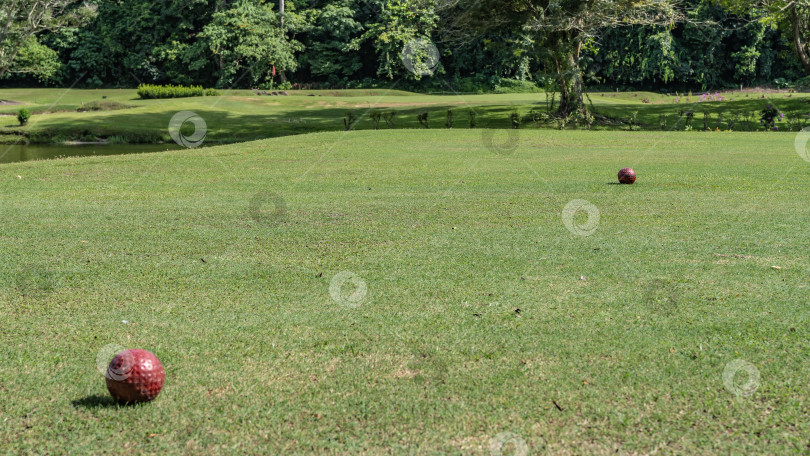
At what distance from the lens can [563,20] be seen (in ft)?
110

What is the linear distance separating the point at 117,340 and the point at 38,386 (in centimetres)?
93

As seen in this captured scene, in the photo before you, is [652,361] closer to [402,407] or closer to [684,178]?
[402,407]

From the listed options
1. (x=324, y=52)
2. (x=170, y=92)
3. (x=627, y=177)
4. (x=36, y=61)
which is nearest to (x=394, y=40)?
(x=324, y=52)

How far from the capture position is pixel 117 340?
240 inches

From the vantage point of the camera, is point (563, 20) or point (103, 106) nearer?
point (563, 20)

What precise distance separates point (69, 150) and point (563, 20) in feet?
80.2

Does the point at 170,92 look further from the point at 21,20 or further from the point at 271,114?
the point at 271,114

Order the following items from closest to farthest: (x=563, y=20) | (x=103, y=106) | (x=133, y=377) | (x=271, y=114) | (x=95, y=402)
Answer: (x=133, y=377) < (x=95, y=402) < (x=563, y=20) < (x=271, y=114) < (x=103, y=106)

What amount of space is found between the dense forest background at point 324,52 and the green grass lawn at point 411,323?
173ft

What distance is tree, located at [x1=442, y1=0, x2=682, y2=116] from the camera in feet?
111

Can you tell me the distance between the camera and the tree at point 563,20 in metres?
33.9

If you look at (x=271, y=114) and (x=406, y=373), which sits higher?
(x=406, y=373)

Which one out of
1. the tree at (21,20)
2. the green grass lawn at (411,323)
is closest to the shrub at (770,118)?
the green grass lawn at (411,323)

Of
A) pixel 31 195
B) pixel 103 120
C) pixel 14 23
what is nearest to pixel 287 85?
pixel 14 23
